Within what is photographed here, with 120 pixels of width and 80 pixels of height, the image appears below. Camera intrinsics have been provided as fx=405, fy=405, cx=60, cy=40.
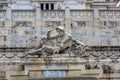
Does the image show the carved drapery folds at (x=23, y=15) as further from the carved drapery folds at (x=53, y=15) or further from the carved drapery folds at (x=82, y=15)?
the carved drapery folds at (x=82, y=15)

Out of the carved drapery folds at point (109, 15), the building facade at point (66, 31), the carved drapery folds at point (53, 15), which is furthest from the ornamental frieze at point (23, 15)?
the carved drapery folds at point (109, 15)

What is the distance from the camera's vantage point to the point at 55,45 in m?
23.2

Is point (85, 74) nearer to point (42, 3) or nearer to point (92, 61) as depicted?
point (92, 61)

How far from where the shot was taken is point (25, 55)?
23094 millimetres

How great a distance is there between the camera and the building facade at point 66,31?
22281 mm

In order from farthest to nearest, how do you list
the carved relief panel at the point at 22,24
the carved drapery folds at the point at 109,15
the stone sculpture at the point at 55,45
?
the carved drapery folds at the point at 109,15
the carved relief panel at the point at 22,24
the stone sculpture at the point at 55,45

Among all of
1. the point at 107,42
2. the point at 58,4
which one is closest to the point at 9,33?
the point at 107,42

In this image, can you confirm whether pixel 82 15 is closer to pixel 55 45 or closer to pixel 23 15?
pixel 23 15

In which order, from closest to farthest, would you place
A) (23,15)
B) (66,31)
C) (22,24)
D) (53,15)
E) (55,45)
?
(55,45), (66,31), (22,24), (23,15), (53,15)

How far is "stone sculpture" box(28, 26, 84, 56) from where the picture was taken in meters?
22.8

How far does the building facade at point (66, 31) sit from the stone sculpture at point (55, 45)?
428 mm

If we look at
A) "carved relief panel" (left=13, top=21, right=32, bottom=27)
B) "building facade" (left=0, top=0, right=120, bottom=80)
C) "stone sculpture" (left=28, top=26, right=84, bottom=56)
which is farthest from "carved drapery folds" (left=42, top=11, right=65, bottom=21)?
"stone sculpture" (left=28, top=26, right=84, bottom=56)

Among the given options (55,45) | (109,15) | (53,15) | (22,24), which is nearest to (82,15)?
(109,15)

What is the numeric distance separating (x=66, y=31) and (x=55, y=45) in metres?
8.05
